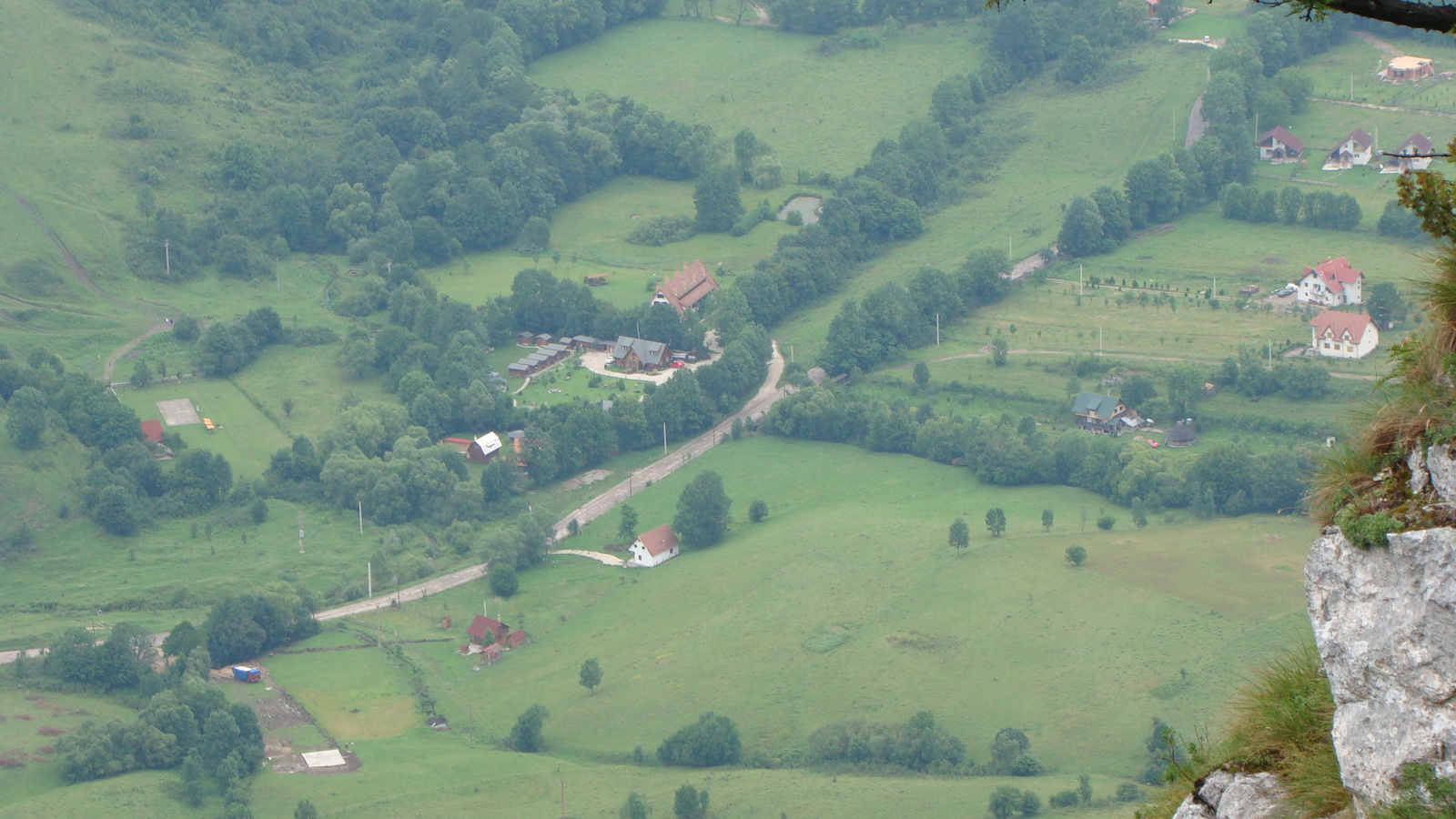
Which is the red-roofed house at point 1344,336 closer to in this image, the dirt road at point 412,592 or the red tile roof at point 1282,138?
the red tile roof at point 1282,138

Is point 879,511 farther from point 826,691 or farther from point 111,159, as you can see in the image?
point 111,159

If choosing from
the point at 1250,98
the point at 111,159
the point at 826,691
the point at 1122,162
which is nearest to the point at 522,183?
the point at 111,159

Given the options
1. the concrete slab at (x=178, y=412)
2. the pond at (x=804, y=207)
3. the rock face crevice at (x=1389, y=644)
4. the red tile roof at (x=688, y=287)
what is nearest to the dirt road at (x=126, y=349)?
the concrete slab at (x=178, y=412)

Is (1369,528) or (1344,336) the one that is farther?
(1344,336)

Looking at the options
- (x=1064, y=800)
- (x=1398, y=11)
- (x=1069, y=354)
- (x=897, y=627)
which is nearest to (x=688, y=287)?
(x=1069, y=354)

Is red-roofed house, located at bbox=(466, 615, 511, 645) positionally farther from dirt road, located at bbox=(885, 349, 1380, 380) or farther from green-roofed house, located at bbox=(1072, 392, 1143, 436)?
green-roofed house, located at bbox=(1072, 392, 1143, 436)

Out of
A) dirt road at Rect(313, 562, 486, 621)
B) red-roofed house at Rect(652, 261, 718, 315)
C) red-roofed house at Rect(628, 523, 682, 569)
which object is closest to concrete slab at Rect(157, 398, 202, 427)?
dirt road at Rect(313, 562, 486, 621)

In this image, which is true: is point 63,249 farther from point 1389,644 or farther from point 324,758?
point 1389,644
